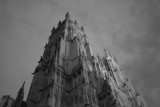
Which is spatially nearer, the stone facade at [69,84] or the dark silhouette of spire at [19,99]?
the stone facade at [69,84]

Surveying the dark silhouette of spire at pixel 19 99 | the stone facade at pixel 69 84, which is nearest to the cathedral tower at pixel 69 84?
the stone facade at pixel 69 84

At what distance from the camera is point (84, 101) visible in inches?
582

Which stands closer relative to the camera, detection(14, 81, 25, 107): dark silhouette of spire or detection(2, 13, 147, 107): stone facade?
detection(2, 13, 147, 107): stone facade

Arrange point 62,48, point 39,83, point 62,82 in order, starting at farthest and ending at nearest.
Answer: point 62,48 < point 39,83 < point 62,82

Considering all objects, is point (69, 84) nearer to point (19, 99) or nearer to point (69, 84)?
point (69, 84)

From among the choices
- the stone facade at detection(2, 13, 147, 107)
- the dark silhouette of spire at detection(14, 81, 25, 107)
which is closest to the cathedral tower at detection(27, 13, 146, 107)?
the stone facade at detection(2, 13, 147, 107)

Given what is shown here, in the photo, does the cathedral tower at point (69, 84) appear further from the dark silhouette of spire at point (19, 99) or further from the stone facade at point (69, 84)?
the dark silhouette of spire at point (19, 99)

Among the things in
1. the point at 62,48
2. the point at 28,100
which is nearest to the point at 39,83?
the point at 28,100

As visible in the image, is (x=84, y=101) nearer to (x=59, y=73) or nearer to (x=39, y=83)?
(x=59, y=73)

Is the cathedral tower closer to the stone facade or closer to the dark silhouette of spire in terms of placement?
the stone facade

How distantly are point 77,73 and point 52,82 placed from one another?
371 centimetres

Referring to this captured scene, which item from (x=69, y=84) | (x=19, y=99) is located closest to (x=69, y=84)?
(x=69, y=84)

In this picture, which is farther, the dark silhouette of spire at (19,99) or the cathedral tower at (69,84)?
the dark silhouette of spire at (19,99)

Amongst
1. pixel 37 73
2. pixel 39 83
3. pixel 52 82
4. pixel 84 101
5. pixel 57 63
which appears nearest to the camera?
pixel 84 101
